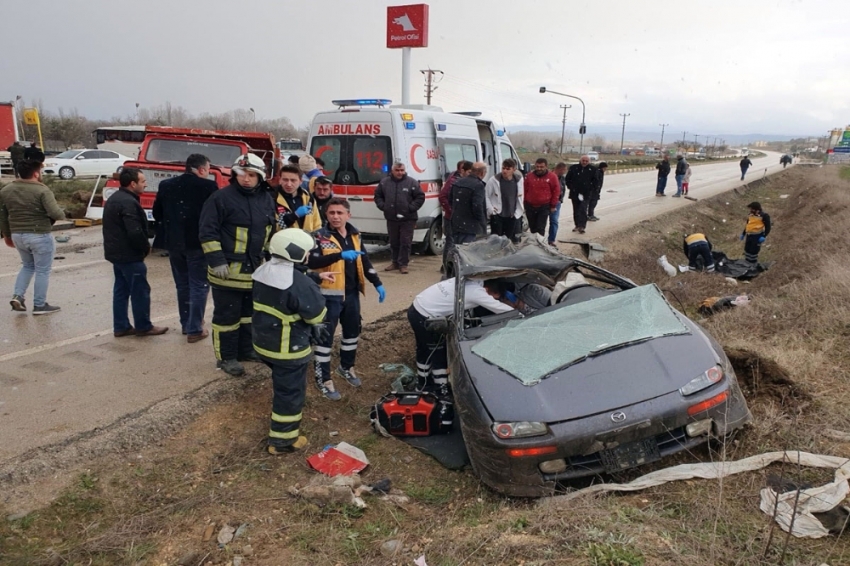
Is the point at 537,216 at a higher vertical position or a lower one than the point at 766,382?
higher

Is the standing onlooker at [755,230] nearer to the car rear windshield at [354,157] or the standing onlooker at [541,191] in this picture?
the standing onlooker at [541,191]

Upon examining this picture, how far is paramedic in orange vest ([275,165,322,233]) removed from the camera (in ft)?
17.5

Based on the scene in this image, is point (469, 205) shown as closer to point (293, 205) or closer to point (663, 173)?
point (293, 205)

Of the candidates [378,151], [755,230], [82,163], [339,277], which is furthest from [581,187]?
[82,163]

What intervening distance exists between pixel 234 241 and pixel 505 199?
5.12 metres

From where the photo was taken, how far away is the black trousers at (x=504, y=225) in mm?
9180

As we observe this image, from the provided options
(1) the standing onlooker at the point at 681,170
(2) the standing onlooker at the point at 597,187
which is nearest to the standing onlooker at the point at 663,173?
(1) the standing onlooker at the point at 681,170

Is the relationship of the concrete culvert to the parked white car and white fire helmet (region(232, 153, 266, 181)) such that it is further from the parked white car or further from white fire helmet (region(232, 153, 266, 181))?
the parked white car

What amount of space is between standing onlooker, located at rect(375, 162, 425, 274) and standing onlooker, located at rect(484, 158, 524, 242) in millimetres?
1143

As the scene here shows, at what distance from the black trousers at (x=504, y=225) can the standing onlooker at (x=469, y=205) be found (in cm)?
78

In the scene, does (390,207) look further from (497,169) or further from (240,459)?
(240,459)

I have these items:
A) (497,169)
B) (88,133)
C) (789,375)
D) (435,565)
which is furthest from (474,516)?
(88,133)

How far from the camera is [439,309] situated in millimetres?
4500

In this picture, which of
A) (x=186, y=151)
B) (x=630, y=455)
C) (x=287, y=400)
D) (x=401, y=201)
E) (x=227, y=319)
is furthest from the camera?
(x=186, y=151)
